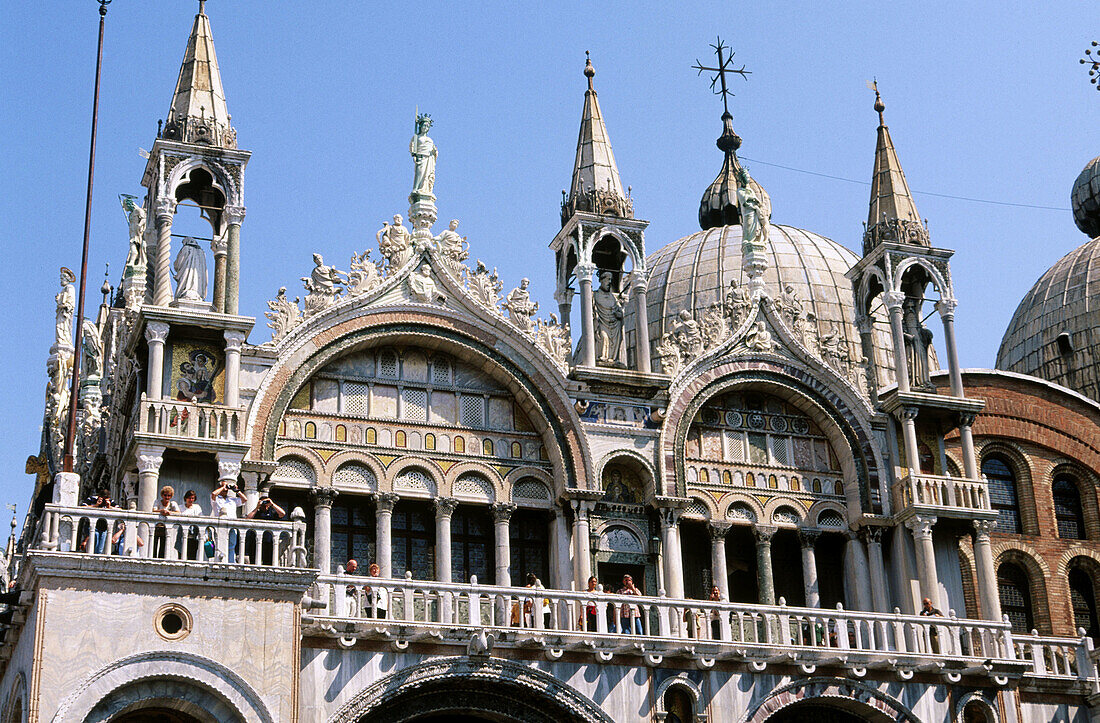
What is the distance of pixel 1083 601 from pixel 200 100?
69.2 ft

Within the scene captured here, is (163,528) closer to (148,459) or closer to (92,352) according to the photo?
(148,459)

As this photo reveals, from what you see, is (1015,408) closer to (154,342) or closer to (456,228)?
(456,228)

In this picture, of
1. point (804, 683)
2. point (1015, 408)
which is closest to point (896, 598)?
point (804, 683)

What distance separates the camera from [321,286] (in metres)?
30.6

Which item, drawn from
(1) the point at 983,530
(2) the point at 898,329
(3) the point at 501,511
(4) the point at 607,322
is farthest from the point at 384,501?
(1) the point at 983,530

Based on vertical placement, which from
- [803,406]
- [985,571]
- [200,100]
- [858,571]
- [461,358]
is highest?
[200,100]

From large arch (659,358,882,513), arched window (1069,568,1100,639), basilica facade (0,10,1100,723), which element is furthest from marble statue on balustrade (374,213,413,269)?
arched window (1069,568,1100,639)

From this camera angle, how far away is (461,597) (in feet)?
89.2

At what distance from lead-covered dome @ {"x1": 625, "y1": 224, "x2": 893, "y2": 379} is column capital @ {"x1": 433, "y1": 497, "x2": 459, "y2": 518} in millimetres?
15034

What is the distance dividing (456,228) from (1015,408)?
1420 cm

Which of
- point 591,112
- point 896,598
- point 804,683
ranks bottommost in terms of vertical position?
point 804,683

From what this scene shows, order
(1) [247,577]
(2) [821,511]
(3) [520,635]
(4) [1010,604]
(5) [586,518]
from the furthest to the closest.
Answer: (4) [1010,604] → (2) [821,511] → (5) [586,518] → (3) [520,635] → (1) [247,577]

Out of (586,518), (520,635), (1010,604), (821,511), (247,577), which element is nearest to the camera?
(247,577)

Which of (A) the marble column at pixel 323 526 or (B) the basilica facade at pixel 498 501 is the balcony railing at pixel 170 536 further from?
(A) the marble column at pixel 323 526
